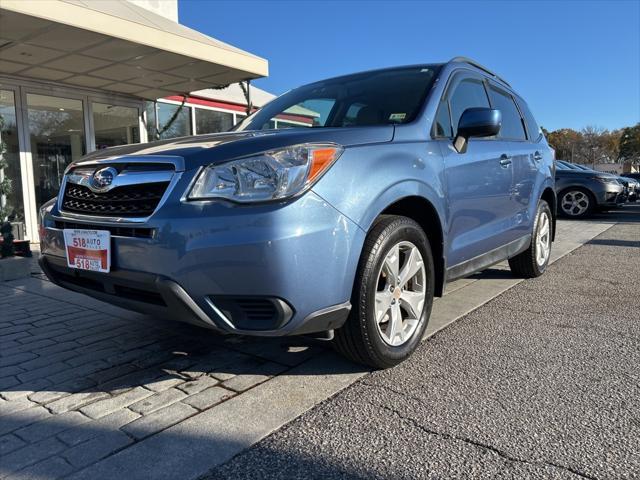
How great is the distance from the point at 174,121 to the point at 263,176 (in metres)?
9.18

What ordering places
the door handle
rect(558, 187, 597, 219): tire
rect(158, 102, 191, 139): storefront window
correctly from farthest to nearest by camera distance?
rect(558, 187, 597, 219): tire < rect(158, 102, 191, 139): storefront window < the door handle

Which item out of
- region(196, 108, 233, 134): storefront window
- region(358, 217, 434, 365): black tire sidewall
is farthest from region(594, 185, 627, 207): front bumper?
region(358, 217, 434, 365): black tire sidewall

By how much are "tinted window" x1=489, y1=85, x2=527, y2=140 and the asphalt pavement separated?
169cm

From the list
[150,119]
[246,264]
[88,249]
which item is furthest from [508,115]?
[150,119]

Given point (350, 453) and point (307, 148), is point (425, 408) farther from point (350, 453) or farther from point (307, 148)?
point (307, 148)

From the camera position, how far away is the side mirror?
305 cm

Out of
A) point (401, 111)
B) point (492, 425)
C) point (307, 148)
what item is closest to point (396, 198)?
point (307, 148)

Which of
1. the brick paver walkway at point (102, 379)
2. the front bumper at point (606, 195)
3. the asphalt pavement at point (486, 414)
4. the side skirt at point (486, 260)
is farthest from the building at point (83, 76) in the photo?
the front bumper at point (606, 195)

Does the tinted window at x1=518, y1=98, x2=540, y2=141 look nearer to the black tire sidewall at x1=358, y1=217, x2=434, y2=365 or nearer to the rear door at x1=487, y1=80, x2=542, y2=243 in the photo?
the rear door at x1=487, y1=80, x2=542, y2=243

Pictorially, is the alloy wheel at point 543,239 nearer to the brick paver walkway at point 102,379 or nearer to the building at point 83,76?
the brick paver walkway at point 102,379

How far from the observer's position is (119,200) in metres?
2.36

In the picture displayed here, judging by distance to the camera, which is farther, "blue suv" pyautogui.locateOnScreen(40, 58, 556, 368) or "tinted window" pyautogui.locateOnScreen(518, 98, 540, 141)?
"tinted window" pyautogui.locateOnScreen(518, 98, 540, 141)

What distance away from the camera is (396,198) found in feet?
8.23

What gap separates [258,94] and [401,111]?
10.9 m
